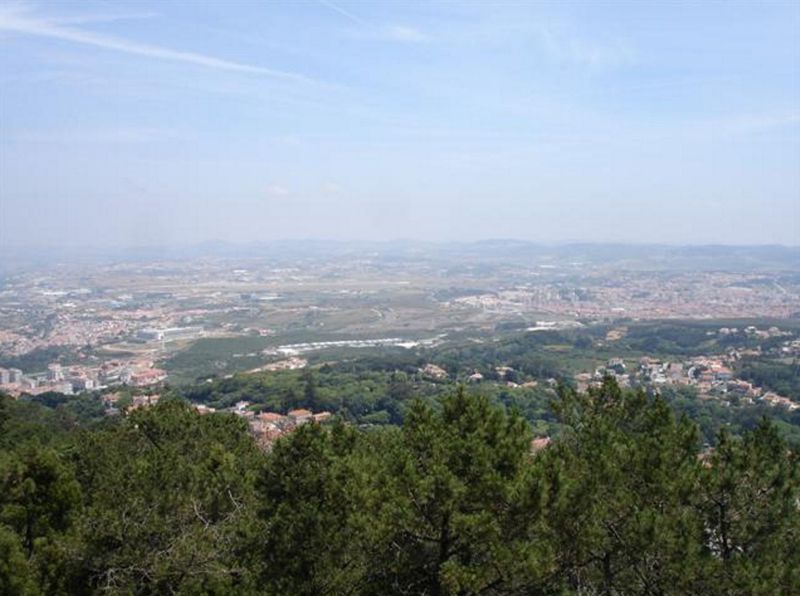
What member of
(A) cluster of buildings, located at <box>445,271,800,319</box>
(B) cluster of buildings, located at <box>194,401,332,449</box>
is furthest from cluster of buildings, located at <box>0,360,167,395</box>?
(A) cluster of buildings, located at <box>445,271,800,319</box>

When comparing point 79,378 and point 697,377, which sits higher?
point 697,377

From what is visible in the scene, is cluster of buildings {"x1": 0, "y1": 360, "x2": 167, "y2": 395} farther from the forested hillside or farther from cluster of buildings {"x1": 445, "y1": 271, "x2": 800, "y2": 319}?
cluster of buildings {"x1": 445, "y1": 271, "x2": 800, "y2": 319}

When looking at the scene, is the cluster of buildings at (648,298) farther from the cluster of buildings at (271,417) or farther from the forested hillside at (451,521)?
the forested hillside at (451,521)

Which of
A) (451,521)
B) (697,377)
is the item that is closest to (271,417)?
(451,521)

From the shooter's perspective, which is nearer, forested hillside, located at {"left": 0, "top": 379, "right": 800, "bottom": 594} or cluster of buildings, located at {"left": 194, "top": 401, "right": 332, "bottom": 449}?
forested hillside, located at {"left": 0, "top": 379, "right": 800, "bottom": 594}

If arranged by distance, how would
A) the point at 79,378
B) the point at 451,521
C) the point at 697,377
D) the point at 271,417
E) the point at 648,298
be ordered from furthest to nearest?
the point at 648,298, the point at 79,378, the point at 697,377, the point at 271,417, the point at 451,521

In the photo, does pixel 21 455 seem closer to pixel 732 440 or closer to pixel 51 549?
pixel 51 549

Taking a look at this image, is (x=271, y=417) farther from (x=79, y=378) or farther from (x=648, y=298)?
(x=648, y=298)

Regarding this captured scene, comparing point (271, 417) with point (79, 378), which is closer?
point (271, 417)

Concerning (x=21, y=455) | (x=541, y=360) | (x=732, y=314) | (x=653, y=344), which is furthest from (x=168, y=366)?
(x=732, y=314)

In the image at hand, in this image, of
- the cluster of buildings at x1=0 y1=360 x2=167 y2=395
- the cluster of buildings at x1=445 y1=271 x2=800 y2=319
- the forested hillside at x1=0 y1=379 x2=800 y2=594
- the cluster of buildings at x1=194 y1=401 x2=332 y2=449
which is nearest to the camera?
the forested hillside at x1=0 y1=379 x2=800 y2=594
